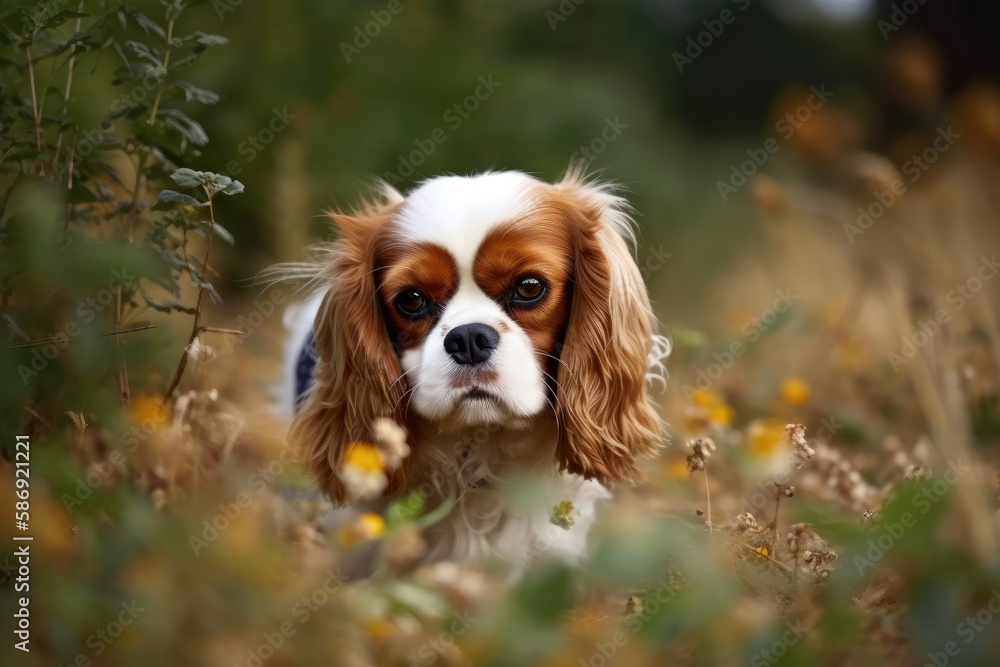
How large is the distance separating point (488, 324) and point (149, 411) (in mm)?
851

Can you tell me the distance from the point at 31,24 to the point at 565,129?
331 centimetres

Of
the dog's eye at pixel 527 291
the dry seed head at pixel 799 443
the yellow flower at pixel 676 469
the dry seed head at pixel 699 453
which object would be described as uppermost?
the dry seed head at pixel 799 443

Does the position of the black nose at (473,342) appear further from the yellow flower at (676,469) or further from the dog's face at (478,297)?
the yellow flower at (676,469)

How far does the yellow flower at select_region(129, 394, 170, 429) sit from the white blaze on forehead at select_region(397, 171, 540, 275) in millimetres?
696

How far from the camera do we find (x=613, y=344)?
8.14 feet

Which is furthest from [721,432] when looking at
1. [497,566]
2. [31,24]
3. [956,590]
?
[31,24]

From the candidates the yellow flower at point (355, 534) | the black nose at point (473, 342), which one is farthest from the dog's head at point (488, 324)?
the yellow flower at point (355, 534)

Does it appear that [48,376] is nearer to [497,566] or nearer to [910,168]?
[497,566]

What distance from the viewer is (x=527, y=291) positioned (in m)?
2.36

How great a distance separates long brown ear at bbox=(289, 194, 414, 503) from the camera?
2.45 meters

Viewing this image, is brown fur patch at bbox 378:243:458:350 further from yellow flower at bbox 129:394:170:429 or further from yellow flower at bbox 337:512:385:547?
yellow flower at bbox 337:512:385:547

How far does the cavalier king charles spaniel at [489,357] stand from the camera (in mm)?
2289

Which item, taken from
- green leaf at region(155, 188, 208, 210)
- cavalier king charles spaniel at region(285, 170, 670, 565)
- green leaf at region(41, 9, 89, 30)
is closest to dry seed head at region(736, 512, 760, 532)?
cavalier king charles spaniel at region(285, 170, 670, 565)

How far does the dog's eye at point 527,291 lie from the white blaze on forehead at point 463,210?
0.41 ft
